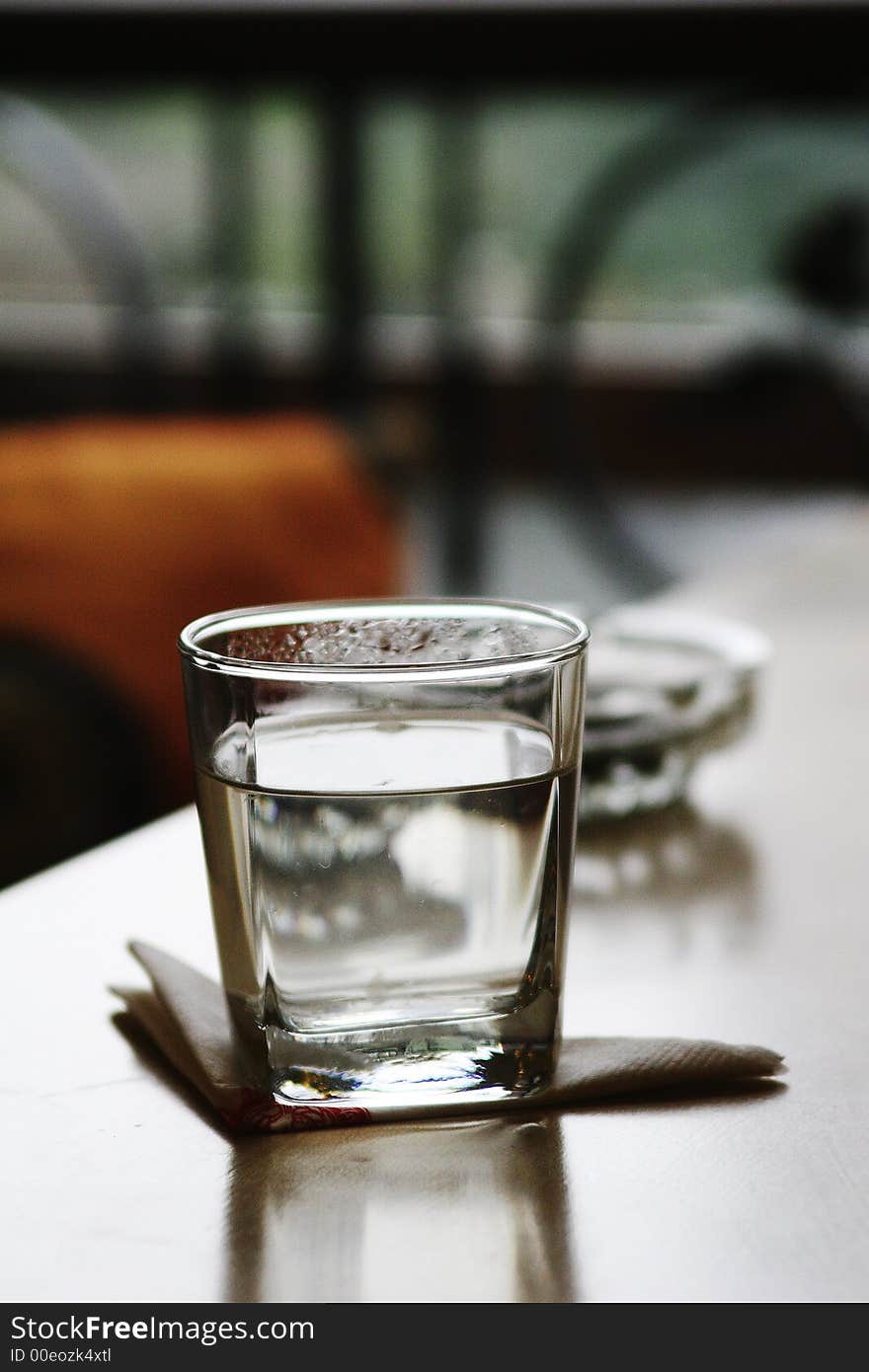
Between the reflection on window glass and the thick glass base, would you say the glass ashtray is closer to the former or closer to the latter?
the thick glass base

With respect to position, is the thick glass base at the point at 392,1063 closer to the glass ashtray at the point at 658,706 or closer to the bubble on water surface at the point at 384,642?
the bubble on water surface at the point at 384,642

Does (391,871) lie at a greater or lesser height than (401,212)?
lesser

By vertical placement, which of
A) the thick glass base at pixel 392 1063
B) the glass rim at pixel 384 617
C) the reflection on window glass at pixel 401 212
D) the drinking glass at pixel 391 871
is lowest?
the thick glass base at pixel 392 1063

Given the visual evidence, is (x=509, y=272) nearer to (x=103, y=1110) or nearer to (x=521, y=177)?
(x=521, y=177)

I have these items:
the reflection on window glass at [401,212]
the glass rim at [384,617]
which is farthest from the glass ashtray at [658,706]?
the reflection on window glass at [401,212]

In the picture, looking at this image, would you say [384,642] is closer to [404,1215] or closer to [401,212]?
[404,1215]

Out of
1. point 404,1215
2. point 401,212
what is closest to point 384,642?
point 404,1215
